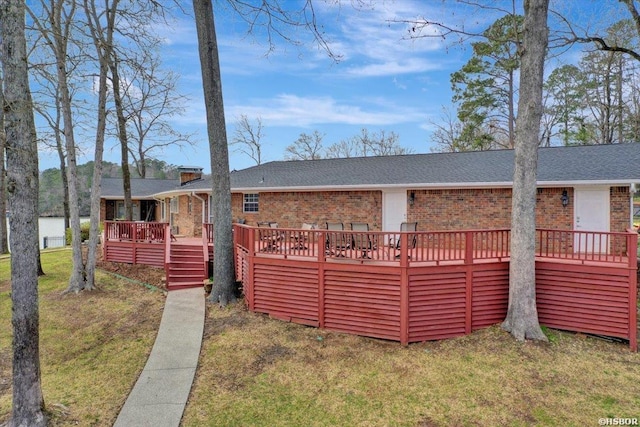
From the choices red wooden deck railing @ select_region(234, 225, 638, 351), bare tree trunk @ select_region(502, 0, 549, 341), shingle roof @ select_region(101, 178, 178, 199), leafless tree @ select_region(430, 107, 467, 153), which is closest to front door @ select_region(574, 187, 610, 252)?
red wooden deck railing @ select_region(234, 225, 638, 351)

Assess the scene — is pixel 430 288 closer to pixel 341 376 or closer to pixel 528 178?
pixel 341 376

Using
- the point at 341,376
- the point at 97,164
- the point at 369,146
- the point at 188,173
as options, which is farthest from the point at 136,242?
the point at 369,146

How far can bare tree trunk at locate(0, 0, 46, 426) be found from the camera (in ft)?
13.1

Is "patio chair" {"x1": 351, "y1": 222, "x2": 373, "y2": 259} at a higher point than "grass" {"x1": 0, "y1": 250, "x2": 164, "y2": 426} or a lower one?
higher

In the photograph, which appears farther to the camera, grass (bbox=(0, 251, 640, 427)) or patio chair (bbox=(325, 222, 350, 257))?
patio chair (bbox=(325, 222, 350, 257))

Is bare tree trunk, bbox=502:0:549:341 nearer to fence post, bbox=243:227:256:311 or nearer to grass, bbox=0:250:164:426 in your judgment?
fence post, bbox=243:227:256:311

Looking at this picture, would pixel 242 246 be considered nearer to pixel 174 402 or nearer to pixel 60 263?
pixel 174 402

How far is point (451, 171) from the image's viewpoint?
11836mm

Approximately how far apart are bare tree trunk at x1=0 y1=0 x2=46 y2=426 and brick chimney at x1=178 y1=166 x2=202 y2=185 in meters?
15.2

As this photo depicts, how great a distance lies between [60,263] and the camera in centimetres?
1391

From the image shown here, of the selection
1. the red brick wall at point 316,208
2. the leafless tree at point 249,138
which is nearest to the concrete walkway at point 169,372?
the red brick wall at point 316,208

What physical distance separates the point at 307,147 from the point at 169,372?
31.4 meters

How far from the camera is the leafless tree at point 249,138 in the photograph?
33125 mm

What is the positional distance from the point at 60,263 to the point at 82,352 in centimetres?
952
